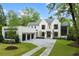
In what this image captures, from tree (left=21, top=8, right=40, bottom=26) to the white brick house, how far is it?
47 mm

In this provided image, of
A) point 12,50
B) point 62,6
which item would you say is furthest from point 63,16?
point 12,50

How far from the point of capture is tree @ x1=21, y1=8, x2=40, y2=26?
15.7 ft

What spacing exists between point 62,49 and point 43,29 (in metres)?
0.32

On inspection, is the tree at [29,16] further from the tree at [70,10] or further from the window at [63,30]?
the window at [63,30]

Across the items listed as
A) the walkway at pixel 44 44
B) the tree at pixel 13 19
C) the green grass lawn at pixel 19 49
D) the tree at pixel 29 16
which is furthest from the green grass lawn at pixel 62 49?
the tree at pixel 13 19

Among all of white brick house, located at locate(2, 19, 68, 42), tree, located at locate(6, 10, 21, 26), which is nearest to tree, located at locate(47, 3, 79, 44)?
white brick house, located at locate(2, 19, 68, 42)

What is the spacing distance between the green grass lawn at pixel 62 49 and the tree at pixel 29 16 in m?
0.38

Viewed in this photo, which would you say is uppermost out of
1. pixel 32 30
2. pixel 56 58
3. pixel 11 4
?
pixel 11 4

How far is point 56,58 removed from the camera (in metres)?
4.78

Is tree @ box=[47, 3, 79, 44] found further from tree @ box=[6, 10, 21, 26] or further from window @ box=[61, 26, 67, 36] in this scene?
tree @ box=[6, 10, 21, 26]

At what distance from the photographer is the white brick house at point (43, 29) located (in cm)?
482

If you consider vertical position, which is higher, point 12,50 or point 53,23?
point 53,23

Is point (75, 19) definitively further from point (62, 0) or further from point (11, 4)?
point (11, 4)

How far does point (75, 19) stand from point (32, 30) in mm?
519
